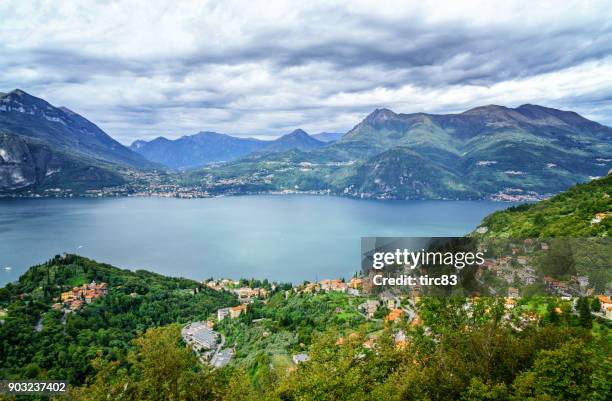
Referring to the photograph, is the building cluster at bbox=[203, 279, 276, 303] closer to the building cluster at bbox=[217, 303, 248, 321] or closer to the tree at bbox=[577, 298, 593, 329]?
the building cluster at bbox=[217, 303, 248, 321]

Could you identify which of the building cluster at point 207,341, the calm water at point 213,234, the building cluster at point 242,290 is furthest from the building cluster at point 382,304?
the calm water at point 213,234

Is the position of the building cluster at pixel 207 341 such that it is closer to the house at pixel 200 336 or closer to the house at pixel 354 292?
the house at pixel 200 336

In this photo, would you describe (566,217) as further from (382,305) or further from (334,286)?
(382,305)

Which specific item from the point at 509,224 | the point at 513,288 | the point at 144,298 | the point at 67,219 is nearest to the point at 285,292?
the point at 144,298

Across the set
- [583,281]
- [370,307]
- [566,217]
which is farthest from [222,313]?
[566,217]

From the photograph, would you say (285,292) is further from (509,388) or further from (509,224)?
(509,388)
